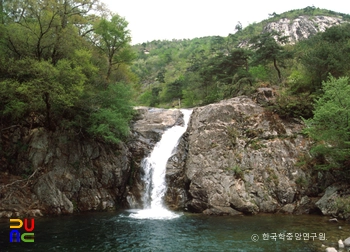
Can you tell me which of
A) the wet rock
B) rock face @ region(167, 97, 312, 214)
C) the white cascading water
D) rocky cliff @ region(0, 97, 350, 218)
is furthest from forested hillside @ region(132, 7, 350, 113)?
the white cascading water

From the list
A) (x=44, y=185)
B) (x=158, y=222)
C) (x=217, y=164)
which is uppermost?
(x=217, y=164)

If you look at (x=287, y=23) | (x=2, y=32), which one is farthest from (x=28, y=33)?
(x=287, y=23)

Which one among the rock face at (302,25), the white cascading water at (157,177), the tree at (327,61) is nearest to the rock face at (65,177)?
the white cascading water at (157,177)

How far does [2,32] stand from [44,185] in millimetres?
10995

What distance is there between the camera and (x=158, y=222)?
17016mm

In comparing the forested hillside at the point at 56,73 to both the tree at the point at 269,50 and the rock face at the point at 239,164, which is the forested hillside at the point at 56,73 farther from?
the tree at the point at 269,50

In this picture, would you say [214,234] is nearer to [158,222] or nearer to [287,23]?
[158,222]

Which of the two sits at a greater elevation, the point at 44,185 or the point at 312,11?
the point at 312,11

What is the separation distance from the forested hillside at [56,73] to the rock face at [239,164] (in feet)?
20.0

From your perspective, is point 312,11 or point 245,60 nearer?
point 245,60

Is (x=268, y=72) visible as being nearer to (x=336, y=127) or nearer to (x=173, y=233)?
(x=336, y=127)

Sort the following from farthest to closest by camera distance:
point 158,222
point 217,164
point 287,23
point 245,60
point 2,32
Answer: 1. point 287,23
2. point 245,60
3. point 217,164
4. point 2,32
5. point 158,222

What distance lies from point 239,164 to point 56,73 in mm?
14547

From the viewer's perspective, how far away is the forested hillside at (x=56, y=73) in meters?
18.2
